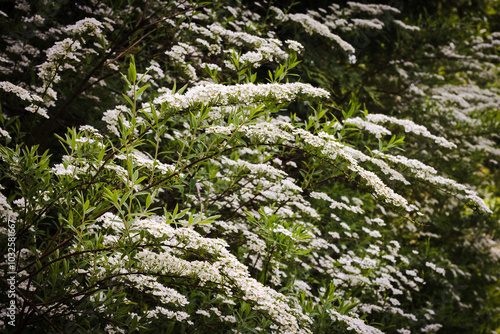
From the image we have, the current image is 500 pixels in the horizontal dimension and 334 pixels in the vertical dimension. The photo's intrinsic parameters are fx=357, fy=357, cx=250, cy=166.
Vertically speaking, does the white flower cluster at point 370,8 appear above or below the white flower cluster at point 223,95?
above

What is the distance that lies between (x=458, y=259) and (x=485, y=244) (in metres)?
0.46

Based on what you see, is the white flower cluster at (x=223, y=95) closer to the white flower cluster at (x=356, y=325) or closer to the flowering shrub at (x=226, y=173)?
the flowering shrub at (x=226, y=173)

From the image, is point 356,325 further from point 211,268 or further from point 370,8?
point 370,8

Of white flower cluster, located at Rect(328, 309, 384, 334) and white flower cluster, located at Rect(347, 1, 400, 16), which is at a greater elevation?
white flower cluster, located at Rect(347, 1, 400, 16)

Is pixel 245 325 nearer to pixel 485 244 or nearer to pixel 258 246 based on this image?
pixel 258 246

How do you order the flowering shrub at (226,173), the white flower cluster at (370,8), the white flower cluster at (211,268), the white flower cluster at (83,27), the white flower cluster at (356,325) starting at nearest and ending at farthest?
the white flower cluster at (211,268) → the flowering shrub at (226,173) → the white flower cluster at (83,27) → the white flower cluster at (356,325) → the white flower cluster at (370,8)

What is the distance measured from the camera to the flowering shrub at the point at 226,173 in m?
1.76

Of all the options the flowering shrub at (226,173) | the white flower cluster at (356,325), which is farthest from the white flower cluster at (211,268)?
the white flower cluster at (356,325)

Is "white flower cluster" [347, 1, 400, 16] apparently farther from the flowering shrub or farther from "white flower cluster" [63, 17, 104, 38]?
"white flower cluster" [63, 17, 104, 38]

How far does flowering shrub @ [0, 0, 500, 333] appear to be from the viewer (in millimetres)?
1764

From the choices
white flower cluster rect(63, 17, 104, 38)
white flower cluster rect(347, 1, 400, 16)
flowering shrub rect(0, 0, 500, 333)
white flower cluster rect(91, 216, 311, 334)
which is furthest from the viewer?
white flower cluster rect(347, 1, 400, 16)

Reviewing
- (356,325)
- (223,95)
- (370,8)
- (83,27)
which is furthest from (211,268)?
(370,8)

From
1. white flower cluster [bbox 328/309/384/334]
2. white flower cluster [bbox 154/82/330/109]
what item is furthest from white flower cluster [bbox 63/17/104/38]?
white flower cluster [bbox 328/309/384/334]

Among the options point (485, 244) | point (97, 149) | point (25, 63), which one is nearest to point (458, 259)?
point (485, 244)
